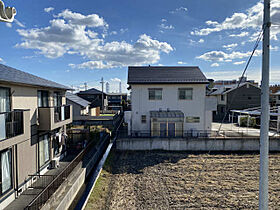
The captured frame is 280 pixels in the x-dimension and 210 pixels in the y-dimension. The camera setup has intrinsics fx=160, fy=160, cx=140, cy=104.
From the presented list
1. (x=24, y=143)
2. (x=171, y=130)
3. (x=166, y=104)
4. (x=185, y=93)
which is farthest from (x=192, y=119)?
(x=24, y=143)

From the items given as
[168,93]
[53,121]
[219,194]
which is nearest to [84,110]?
[168,93]

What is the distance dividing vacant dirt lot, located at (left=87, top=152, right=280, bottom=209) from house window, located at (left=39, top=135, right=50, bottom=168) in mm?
3408

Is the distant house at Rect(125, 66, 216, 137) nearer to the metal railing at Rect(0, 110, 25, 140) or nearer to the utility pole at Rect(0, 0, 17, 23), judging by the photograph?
the metal railing at Rect(0, 110, 25, 140)

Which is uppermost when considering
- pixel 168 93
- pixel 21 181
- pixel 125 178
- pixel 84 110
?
pixel 168 93

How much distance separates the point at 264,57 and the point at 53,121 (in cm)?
939

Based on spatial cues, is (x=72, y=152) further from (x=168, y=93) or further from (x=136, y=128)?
(x=168, y=93)

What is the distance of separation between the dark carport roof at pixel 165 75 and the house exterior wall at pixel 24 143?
869 centimetres

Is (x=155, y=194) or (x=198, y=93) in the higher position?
(x=198, y=93)

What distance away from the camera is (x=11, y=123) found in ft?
20.4

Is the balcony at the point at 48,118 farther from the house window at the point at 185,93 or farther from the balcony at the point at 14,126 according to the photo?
the house window at the point at 185,93

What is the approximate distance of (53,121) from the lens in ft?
29.0

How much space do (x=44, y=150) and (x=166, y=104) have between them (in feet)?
34.6

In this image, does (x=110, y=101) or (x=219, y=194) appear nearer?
(x=219, y=194)

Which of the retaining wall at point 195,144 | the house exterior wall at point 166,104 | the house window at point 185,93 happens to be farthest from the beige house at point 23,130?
the house window at point 185,93
